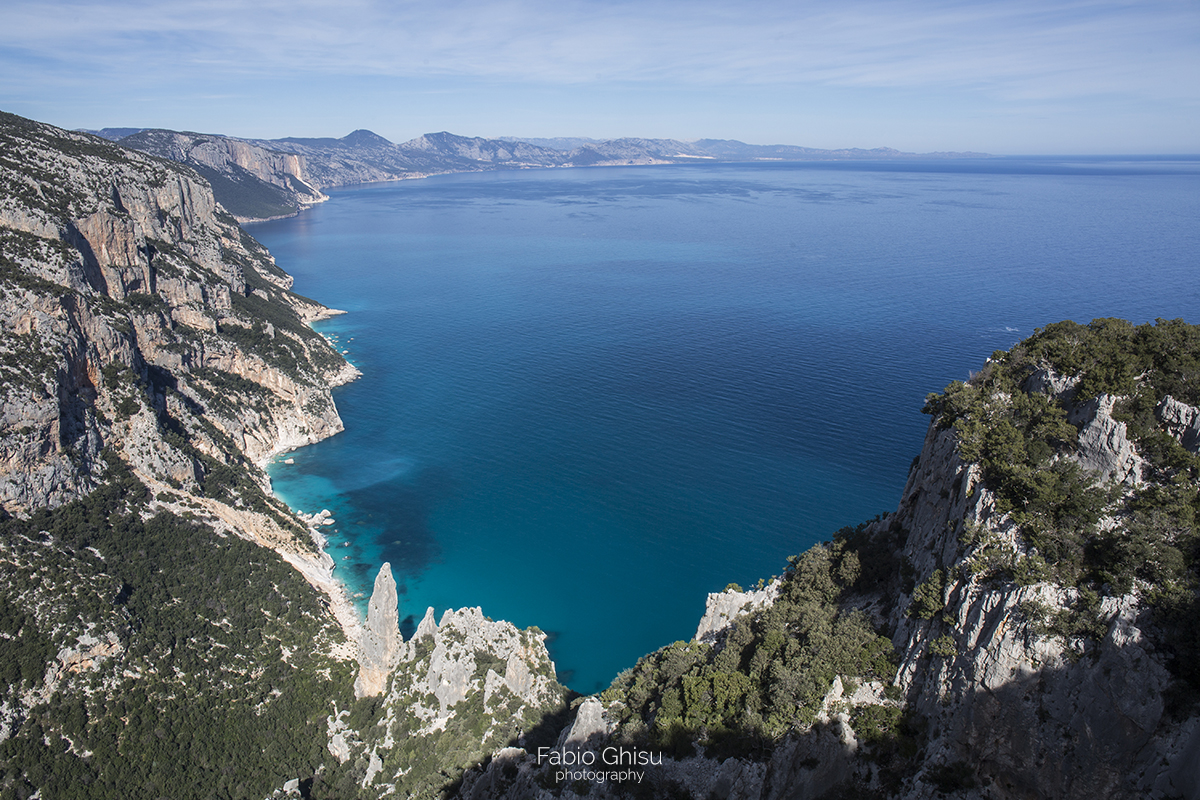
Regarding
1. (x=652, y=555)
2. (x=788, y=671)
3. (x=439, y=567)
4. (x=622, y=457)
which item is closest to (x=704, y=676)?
(x=788, y=671)

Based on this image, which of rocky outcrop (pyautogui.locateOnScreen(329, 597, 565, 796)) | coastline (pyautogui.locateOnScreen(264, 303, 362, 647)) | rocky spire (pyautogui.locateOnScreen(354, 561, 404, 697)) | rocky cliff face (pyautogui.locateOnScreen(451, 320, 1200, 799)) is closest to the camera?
rocky cliff face (pyautogui.locateOnScreen(451, 320, 1200, 799))

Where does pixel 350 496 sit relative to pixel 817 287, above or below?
below

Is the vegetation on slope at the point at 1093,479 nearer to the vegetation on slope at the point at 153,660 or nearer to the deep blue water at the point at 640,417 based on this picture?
the deep blue water at the point at 640,417

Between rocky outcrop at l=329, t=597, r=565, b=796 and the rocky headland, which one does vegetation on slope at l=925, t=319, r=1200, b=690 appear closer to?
the rocky headland

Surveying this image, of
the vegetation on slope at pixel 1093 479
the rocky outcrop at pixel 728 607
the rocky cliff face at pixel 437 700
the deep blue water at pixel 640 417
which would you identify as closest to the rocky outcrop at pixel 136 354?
the deep blue water at pixel 640 417

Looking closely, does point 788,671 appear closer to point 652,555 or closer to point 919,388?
point 652,555

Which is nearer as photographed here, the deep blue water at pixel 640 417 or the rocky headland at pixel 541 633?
the rocky headland at pixel 541 633

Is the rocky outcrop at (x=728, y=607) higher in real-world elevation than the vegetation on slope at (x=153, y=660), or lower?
higher


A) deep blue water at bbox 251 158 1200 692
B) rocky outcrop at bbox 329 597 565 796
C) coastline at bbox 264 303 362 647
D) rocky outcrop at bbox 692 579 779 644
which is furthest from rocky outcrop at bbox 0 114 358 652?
rocky outcrop at bbox 692 579 779 644
